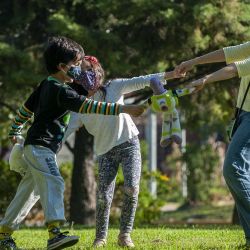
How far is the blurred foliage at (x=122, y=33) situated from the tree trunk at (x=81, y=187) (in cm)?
155

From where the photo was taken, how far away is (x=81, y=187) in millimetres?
14242

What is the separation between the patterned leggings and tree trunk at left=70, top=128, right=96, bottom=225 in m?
7.48

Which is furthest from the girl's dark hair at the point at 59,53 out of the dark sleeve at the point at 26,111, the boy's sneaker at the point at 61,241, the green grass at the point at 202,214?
the green grass at the point at 202,214

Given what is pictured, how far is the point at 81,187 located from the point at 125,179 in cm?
767

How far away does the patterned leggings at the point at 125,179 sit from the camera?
661 centimetres

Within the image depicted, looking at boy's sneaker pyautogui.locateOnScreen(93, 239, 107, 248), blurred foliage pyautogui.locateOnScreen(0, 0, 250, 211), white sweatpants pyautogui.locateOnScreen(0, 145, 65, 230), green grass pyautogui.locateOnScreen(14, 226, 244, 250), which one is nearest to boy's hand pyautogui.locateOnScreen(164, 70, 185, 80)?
white sweatpants pyautogui.locateOnScreen(0, 145, 65, 230)

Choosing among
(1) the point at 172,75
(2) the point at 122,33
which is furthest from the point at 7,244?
(2) the point at 122,33

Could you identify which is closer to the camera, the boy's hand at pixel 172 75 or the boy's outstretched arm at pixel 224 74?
the boy's outstretched arm at pixel 224 74

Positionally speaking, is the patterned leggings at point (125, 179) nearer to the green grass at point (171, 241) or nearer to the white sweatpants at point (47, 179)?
the green grass at point (171, 241)

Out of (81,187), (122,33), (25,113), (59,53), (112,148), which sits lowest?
(81,187)

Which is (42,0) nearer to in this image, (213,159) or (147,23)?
(147,23)

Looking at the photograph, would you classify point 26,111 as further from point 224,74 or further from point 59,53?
point 224,74

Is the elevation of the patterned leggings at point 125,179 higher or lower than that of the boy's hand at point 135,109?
lower

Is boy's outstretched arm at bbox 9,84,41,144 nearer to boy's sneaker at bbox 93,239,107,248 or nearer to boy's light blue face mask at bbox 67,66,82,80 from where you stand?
boy's light blue face mask at bbox 67,66,82,80
